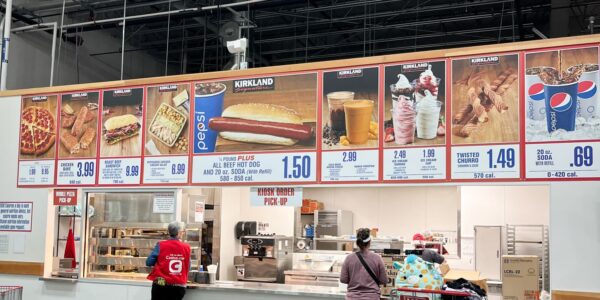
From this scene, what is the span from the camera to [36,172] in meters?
9.20

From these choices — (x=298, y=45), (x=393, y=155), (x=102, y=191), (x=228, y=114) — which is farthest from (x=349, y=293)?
(x=298, y=45)

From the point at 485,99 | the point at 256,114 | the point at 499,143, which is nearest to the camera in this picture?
the point at 499,143

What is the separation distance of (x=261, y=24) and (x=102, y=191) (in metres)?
7.85

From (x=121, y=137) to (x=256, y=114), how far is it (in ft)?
6.77

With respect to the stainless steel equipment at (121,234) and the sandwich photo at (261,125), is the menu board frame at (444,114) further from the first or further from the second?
the stainless steel equipment at (121,234)

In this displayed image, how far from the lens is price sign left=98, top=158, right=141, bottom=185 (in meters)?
8.55

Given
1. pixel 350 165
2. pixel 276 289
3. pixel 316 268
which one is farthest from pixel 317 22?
pixel 276 289

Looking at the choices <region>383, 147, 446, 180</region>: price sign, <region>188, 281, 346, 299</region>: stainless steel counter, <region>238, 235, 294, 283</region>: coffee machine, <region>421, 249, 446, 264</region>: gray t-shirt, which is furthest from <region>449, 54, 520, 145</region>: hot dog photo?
<region>238, 235, 294, 283</region>: coffee machine

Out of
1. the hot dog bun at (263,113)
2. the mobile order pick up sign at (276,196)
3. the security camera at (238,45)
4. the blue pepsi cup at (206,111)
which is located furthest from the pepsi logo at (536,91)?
the security camera at (238,45)

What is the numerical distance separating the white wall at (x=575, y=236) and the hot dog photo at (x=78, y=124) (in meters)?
6.04

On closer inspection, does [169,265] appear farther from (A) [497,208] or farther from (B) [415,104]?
(A) [497,208]

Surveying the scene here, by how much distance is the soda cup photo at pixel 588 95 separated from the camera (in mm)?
6324

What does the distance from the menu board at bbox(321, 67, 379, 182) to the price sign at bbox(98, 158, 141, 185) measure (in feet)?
8.90

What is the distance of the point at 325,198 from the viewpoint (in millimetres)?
13070
